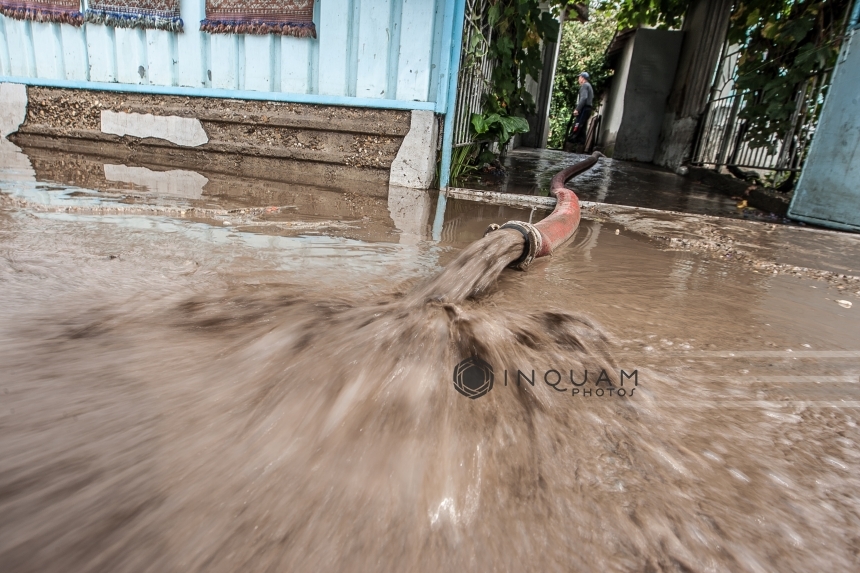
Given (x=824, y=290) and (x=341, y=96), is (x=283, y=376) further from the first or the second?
(x=341, y=96)

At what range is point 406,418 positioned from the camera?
3.22ft

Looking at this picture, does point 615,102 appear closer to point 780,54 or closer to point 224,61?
point 780,54

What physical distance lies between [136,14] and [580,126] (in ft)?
42.3

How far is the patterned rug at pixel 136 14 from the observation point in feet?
15.1

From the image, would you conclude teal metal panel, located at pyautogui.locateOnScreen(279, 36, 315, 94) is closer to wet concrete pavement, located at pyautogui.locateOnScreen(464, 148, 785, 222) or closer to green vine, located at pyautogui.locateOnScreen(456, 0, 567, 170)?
green vine, located at pyautogui.locateOnScreen(456, 0, 567, 170)

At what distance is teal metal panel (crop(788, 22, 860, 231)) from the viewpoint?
371 cm

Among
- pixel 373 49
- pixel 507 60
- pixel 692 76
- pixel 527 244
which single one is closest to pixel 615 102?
pixel 692 76

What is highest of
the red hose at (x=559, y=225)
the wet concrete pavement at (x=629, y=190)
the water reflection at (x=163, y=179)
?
the wet concrete pavement at (x=629, y=190)

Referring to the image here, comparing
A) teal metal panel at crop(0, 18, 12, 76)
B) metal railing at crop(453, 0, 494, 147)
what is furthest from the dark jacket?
teal metal panel at crop(0, 18, 12, 76)

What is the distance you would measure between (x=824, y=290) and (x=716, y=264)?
0.45 meters

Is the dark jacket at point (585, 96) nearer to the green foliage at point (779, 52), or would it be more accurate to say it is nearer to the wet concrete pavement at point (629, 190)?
the green foliage at point (779, 52)

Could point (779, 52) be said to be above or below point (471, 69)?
above

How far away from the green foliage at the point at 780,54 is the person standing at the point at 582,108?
8.12m

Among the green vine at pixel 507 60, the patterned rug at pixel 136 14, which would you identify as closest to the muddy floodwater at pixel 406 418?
the green vine at pixel 507 60
